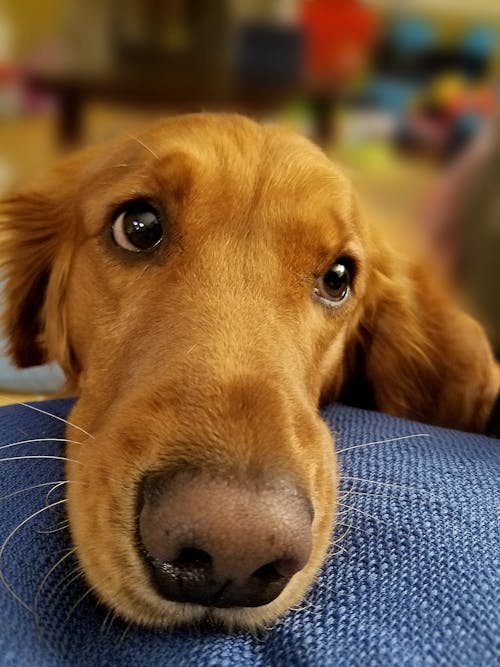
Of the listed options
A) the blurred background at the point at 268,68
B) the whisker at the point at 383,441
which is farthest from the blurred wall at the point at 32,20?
Result: the whisker at the point at 383,441

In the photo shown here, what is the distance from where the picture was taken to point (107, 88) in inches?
159

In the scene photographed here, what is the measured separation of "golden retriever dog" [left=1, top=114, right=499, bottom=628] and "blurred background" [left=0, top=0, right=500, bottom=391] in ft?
4.43

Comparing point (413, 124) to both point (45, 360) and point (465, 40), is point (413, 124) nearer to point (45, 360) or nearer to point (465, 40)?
point (465, 40)

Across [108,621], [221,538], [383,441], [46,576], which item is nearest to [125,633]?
[108,621]

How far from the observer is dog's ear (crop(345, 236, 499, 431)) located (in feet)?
6.75

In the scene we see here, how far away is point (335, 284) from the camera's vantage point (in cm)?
177

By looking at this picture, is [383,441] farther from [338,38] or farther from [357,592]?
[338,38]

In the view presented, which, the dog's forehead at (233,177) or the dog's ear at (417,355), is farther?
the dog's ear at (417,355)

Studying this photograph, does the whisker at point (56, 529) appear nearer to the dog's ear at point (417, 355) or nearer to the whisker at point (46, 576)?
the whisker at point (46, 576)

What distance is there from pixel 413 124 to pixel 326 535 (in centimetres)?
293

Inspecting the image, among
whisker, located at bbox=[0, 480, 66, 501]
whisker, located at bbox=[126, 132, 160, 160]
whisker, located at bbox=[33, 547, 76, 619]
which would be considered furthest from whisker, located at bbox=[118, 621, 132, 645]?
whisker, located at bbox=[126, 132, 160, 160]

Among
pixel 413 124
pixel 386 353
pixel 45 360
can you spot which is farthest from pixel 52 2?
pixel 386 353

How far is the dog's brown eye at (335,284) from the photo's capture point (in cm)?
173

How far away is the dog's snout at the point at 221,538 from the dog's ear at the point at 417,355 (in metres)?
1.09
